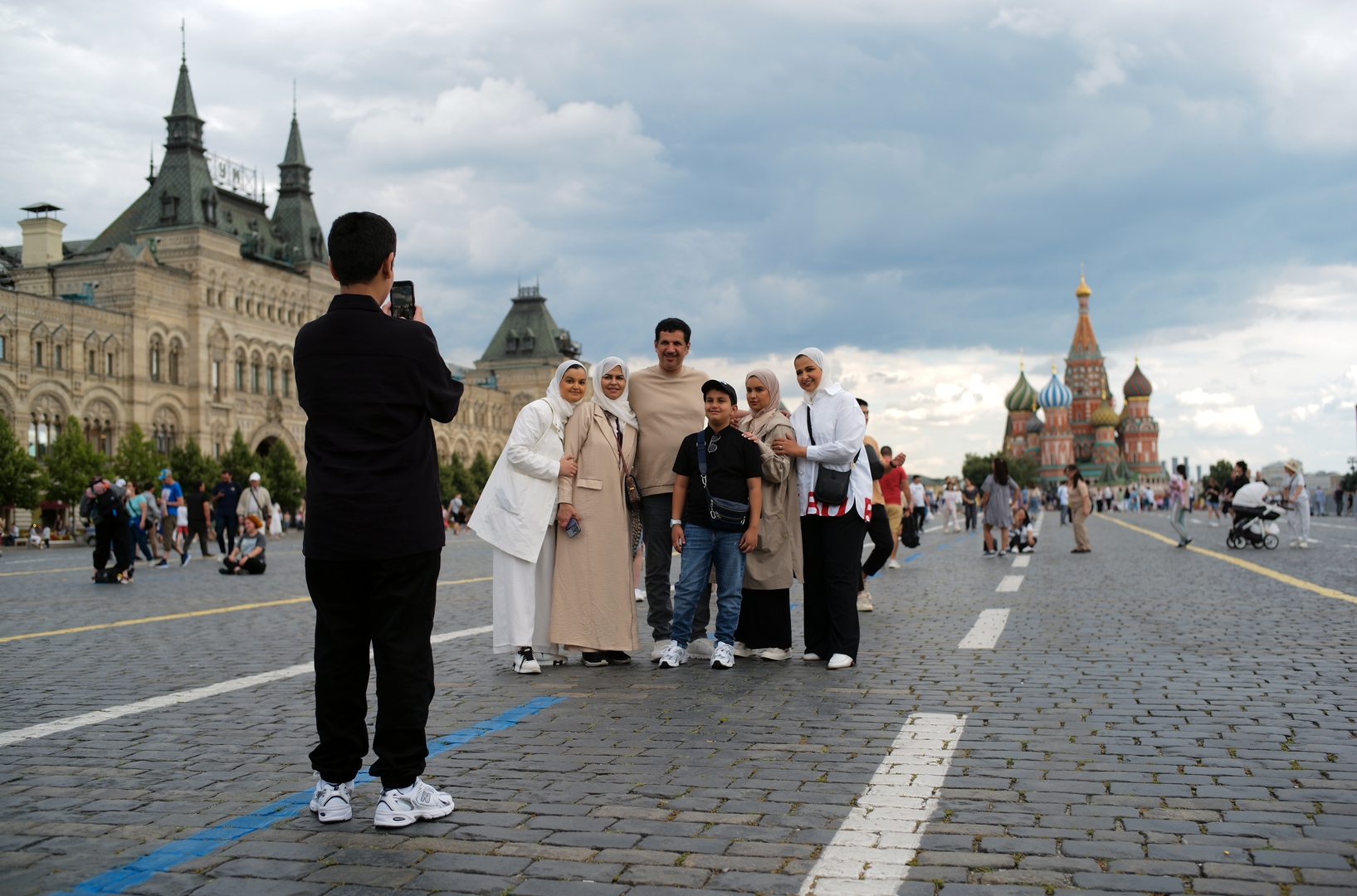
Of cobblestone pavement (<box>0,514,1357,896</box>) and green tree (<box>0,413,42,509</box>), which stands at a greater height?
green tree (<box>0,413,42,509</box>)

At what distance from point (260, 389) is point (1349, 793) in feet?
232

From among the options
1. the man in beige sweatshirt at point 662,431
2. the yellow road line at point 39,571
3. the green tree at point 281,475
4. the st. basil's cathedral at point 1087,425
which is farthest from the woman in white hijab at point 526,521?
the st. basil's cathedral at point 1087,425

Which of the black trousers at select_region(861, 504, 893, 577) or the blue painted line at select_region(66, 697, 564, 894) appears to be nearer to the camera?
the blue painted line at select_region(66, 697, 564, 894)

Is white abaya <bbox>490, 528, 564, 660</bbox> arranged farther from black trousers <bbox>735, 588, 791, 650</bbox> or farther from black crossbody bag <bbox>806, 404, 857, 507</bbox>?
black crossbody bag <bbox>806, 404, 857, 507</bbox>

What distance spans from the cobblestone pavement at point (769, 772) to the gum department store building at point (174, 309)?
49895 mm

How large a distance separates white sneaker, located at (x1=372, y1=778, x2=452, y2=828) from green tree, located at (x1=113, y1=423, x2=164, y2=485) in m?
49.7

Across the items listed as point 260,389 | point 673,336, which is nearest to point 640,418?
point 673,336

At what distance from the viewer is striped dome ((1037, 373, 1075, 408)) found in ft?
530

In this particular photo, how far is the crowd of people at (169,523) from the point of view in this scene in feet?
55.2

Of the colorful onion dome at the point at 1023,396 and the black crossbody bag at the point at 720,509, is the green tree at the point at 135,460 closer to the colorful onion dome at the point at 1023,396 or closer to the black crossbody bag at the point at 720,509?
the black crossbody bag at the point at 720,509

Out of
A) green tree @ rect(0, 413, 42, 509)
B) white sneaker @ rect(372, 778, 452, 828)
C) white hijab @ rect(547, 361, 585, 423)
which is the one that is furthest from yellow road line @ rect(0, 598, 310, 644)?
green tree @ rect(0, 413, 42, 509)

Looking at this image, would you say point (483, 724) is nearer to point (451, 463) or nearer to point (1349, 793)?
point (1349, 793)

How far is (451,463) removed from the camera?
84.3 metres

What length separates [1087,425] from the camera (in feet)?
536
